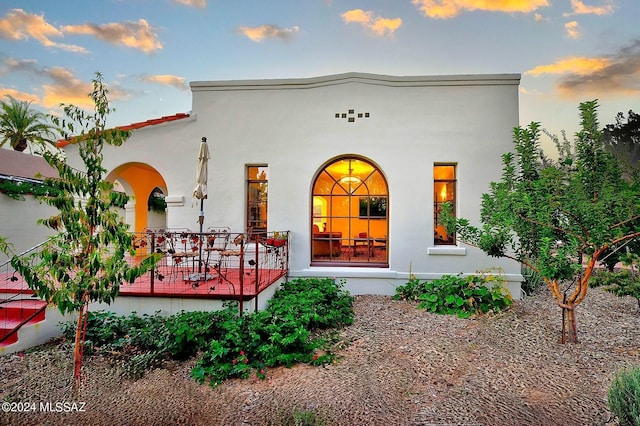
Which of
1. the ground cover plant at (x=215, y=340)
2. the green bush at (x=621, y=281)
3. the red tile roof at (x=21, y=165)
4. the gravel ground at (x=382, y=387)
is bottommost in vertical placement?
the gravel ground at (x=382, y=387)

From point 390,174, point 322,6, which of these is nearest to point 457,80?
point 390,174

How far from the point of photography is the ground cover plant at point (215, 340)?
3.92 meters

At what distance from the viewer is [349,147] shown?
7.67 m

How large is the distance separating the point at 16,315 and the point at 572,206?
322 inches

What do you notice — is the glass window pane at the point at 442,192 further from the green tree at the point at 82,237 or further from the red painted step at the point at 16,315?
the red painted step at the point at 16,315

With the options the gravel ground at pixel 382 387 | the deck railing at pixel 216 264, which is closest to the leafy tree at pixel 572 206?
the gravel ground at pixel 382 387

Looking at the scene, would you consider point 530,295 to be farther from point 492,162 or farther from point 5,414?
point 5,414

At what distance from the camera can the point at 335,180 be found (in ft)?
26.2

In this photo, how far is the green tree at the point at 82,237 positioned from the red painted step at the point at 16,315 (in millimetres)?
1676

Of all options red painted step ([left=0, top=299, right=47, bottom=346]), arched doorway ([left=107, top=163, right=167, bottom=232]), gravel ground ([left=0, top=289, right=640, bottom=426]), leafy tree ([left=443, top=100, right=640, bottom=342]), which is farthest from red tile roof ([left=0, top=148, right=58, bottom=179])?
leafy tree ([left=443, top=100, right=640, bottom=342])

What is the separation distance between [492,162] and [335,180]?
3711mm

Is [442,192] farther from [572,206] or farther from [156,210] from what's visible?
[156,210]

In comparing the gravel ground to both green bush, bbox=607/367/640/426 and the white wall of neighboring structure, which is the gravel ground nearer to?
green bush, bbox=607/367/640/426

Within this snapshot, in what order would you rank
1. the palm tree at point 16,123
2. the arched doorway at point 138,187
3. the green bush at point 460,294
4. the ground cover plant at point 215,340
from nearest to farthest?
the ground cover plant at point 215,340 → the green bush at point 460,294 → the arched doorway at point 138,187 → the palm tree at point 16,123
